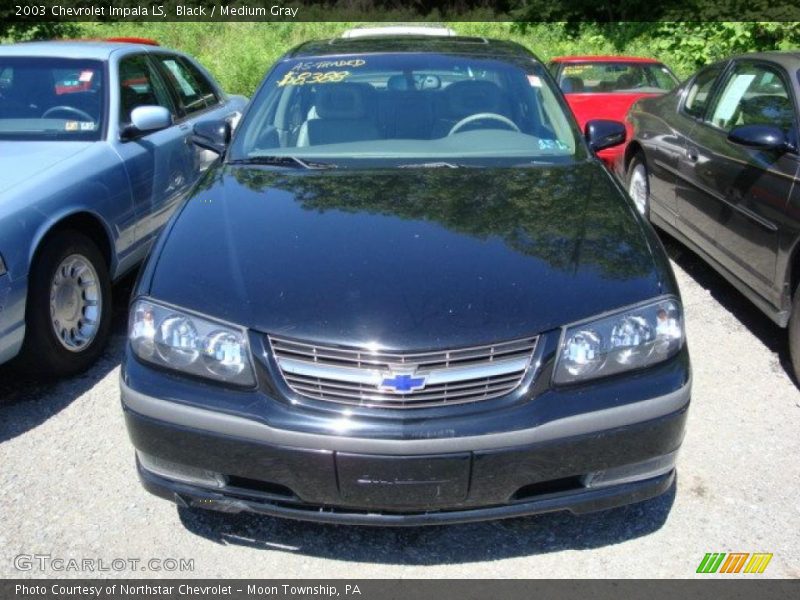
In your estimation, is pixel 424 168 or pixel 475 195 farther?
pixel 424 168

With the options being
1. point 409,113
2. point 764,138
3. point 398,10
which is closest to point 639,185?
point 764,138

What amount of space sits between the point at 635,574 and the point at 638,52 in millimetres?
19630

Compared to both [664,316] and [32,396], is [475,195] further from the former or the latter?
[32,396]

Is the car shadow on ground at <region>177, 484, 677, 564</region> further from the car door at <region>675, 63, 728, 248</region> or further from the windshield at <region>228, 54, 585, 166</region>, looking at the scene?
the car door at <region>675, 63, 728, 248</region>

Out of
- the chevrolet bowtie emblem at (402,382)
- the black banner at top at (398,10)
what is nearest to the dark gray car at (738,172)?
the chevrolet bowtie emblem at (402,382)

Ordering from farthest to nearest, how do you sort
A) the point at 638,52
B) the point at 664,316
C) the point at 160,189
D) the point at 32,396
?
the point at 638,52 < the point at 160,189 < the point at 32,396 < the point at 664,316

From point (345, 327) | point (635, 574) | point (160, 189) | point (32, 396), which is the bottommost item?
point (32, 396)

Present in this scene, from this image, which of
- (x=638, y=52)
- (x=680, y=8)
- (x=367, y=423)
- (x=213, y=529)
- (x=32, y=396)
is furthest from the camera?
(x=680, y=8)

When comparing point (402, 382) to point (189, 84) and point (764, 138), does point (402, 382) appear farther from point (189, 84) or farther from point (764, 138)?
point (189, 84)

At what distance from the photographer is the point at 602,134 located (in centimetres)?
405

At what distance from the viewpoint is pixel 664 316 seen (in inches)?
98.6

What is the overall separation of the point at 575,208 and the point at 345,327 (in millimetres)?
1152

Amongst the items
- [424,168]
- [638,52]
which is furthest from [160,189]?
[638,52]
